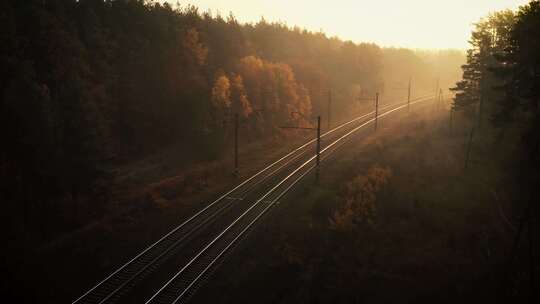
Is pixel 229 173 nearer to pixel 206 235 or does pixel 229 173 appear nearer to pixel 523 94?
pixel 206 235

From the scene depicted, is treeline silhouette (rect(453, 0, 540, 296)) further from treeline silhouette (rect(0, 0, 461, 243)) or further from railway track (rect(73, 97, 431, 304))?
treeline silhouette (rect(0, 0, 461, 243))

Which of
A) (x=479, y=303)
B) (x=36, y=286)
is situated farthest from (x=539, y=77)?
(x=36, y=286)

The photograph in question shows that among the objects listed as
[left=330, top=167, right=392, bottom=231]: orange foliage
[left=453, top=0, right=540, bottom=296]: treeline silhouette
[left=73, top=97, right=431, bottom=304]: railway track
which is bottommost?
[left=73, top=97, right=431, bottom=304]: railway track

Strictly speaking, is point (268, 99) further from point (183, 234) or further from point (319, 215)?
point (183, 234)

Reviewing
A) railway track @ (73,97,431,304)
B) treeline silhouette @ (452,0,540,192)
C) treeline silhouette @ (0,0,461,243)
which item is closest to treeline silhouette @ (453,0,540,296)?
treeline silhouette @ (452,0,540,192)

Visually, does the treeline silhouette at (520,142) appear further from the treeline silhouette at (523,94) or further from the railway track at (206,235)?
the railway track at (206,235)

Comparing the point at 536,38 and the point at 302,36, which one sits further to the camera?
the point at 302,36

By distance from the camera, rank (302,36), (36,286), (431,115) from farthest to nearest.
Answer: (302,36) → (431,115) → (36,286)

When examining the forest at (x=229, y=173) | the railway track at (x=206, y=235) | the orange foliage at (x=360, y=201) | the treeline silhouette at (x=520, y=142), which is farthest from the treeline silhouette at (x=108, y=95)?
the treeline silhouette at (x=520, y=142)
